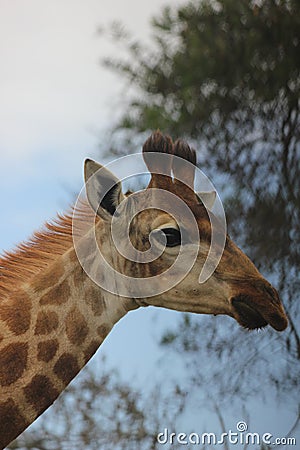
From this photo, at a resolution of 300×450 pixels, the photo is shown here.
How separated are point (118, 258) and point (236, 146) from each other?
797 centimetres

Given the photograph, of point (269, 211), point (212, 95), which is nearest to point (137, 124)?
point (212, 95)

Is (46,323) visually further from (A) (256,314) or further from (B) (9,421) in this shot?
(A) (256,314)

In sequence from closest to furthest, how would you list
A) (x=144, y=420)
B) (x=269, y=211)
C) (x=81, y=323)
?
1. (x=81, y=323)
2. (x=144, y=420)
3. (x=269, y=211)

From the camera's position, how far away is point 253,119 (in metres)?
12.5

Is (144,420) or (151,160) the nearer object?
(151,160)

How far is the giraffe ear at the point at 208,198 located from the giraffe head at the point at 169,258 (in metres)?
0.44

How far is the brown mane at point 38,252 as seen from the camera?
4.72 m

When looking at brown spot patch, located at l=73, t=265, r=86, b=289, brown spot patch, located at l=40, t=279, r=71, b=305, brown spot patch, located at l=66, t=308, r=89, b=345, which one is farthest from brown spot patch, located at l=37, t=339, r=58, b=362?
brown spot patch, located at l=73, t=265, r=86, b=289

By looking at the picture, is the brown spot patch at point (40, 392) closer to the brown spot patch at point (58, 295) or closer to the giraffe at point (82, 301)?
the giraffe at point (82, 301)

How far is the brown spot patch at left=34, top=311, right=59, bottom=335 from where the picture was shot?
4.50 metres

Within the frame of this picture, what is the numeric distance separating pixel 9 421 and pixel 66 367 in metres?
0.42

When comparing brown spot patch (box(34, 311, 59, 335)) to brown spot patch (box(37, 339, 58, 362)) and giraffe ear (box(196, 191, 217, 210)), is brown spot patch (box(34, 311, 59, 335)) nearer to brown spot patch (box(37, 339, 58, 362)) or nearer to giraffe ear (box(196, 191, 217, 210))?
brown spot patch (box(37, 339, 58, 362))

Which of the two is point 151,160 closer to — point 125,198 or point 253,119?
point 125,198

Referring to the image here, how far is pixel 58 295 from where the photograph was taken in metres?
4.57
